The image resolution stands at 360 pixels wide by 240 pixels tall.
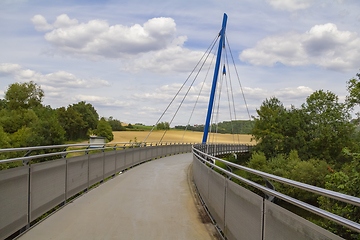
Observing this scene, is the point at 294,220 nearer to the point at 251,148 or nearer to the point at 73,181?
the point at 73,181

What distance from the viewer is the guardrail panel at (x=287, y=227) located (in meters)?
2.52

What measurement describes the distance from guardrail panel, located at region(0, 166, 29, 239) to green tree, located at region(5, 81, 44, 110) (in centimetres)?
9094

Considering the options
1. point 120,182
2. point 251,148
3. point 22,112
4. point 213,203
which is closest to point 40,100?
point 22,112

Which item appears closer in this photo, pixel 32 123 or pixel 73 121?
pixel 32 123

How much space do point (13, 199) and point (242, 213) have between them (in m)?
3.59

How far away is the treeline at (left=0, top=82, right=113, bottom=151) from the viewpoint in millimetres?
70188

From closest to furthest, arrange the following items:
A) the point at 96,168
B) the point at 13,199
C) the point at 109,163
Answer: the point at 13,199, the point at 96,168, the point at 109,163

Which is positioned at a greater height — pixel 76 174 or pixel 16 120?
pixel 16 120

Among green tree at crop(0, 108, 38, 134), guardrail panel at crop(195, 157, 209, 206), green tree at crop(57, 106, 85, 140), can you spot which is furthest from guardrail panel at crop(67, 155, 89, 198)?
green tree at crop(57, 106, 85, 140)

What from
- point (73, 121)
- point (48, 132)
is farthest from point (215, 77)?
point (73, 121)

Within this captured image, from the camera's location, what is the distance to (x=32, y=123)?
74625 mm

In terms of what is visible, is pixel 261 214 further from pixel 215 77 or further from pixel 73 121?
pixel 73 121

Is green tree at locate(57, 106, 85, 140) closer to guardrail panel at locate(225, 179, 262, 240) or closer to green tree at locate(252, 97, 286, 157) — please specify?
green tree at locate(252, 97, 286, 157)

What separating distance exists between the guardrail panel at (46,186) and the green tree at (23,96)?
293ft
